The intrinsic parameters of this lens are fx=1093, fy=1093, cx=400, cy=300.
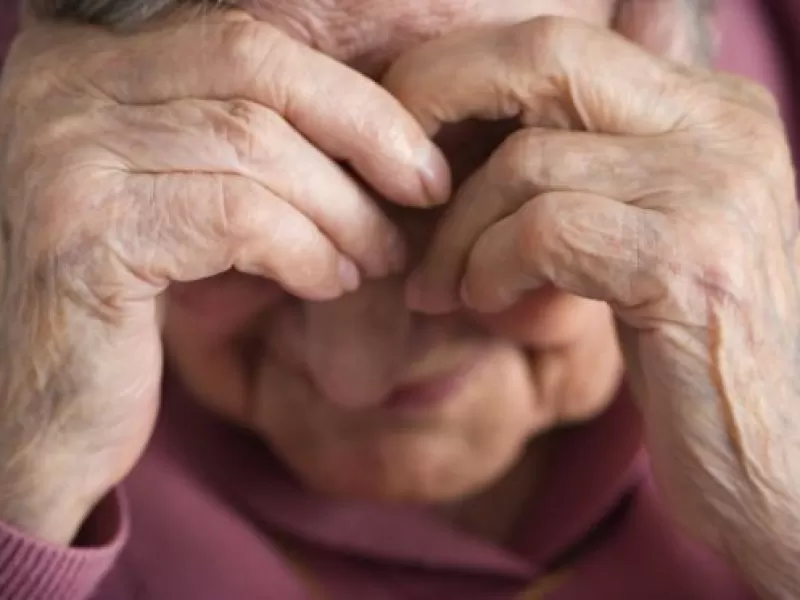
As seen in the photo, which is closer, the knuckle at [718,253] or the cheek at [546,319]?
the knuckle at [718,253]

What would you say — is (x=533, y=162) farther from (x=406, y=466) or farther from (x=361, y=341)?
(x=406, y=466)

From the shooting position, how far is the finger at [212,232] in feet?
2.44

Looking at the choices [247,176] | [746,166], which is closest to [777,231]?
[746,166]

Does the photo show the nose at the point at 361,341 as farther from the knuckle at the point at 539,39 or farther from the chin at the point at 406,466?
the knuckle at the point at 539,39

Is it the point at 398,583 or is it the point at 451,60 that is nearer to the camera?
the point at 451,60

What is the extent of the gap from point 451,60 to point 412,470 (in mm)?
395

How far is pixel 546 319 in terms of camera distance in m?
0.89

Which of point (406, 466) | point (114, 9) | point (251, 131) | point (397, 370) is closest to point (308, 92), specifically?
point (251, 131)

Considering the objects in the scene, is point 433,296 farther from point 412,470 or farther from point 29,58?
point 29,58

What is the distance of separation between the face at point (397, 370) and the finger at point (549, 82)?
0.05 metres

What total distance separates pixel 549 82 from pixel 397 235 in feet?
0.52

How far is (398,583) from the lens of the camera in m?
1.07

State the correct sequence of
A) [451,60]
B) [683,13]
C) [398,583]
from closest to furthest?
[451,60] → [683,13] → [398,583]

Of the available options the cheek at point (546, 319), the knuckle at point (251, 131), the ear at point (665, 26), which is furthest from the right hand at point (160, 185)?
the ear at point (665, 26)
